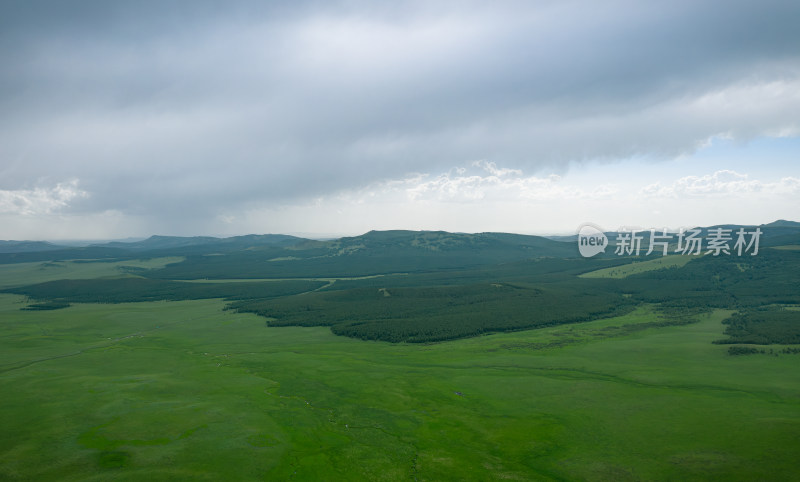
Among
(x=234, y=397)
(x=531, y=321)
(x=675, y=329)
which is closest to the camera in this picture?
(x=234, y=397)

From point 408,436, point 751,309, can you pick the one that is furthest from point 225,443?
point 751,309

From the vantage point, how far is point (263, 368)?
70250 millimetres

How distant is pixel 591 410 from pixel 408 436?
21.3 meters

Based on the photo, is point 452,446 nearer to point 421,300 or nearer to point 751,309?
point 421,300

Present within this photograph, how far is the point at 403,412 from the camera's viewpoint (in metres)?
49.8

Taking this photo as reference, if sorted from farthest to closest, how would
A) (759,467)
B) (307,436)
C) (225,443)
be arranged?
(307,436), (225,443), (759,467)

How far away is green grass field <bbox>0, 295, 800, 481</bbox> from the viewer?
118ft

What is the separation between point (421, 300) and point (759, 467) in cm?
12041

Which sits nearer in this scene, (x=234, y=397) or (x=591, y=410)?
(x=591, y=410)

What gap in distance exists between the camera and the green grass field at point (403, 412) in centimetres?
3591

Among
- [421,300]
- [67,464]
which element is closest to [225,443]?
[67,464]

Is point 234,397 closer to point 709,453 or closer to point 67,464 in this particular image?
point 67,464

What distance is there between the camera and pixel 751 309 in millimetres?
121938

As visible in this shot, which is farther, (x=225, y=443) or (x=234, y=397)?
(x=234, y=397)
